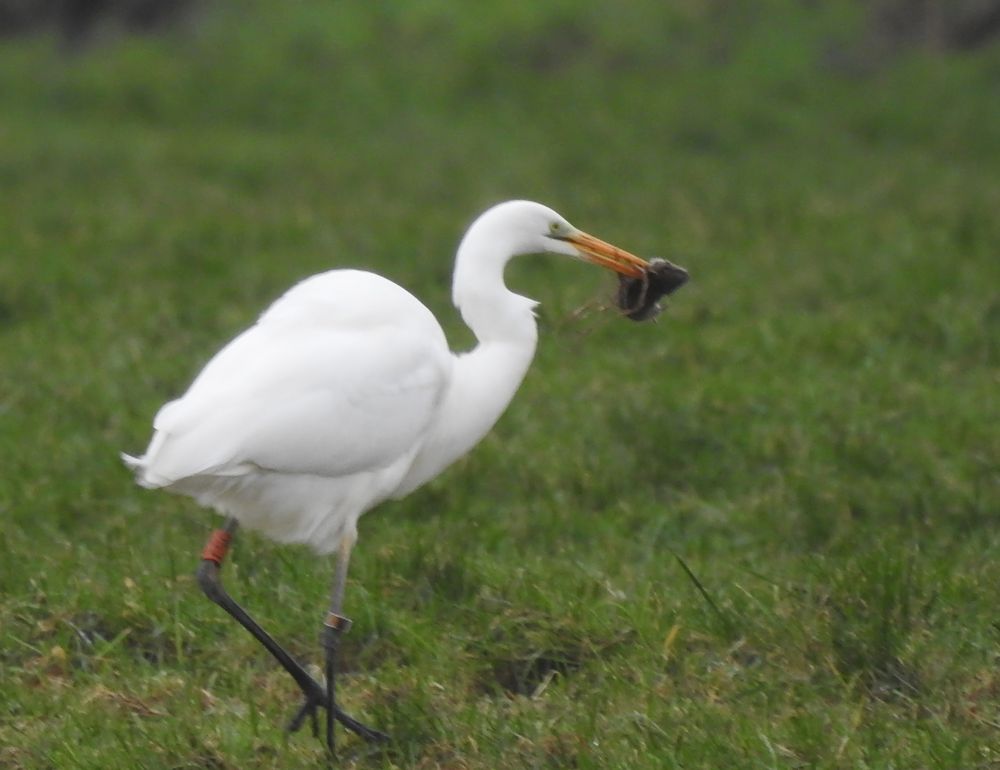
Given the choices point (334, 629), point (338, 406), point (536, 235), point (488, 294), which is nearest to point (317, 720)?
point (334, 629)

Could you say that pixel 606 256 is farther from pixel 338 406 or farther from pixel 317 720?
pixel 317 720

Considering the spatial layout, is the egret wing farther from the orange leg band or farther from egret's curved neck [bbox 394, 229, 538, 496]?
the orange leg band

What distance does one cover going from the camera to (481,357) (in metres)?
4.27

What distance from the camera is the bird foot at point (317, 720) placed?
3.90 meters

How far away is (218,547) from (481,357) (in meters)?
0.73

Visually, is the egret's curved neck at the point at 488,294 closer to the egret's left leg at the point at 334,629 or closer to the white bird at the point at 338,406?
the white bird at the point at 338,406

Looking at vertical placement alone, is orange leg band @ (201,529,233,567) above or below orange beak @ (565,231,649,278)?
below

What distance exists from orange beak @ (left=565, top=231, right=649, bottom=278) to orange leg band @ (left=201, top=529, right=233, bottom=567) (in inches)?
40.8

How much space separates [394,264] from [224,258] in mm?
786

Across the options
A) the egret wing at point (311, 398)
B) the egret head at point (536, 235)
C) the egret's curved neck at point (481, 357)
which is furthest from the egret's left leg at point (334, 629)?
the egret head at point (536, 235)

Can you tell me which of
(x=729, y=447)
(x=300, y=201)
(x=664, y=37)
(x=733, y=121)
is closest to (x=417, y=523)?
(x=729, y=447)

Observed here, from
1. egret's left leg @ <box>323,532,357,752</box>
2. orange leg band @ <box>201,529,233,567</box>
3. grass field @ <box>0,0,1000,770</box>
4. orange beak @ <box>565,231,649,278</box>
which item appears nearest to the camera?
egret's left leg @ <box>323,532,357,752</box>

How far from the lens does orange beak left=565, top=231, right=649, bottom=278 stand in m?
4.36

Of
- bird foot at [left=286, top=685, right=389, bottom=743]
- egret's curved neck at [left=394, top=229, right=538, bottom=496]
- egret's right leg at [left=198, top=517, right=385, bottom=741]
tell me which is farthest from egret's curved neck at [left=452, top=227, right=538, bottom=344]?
bird foot at [left=286, top=685, right=389, bottom=743]
